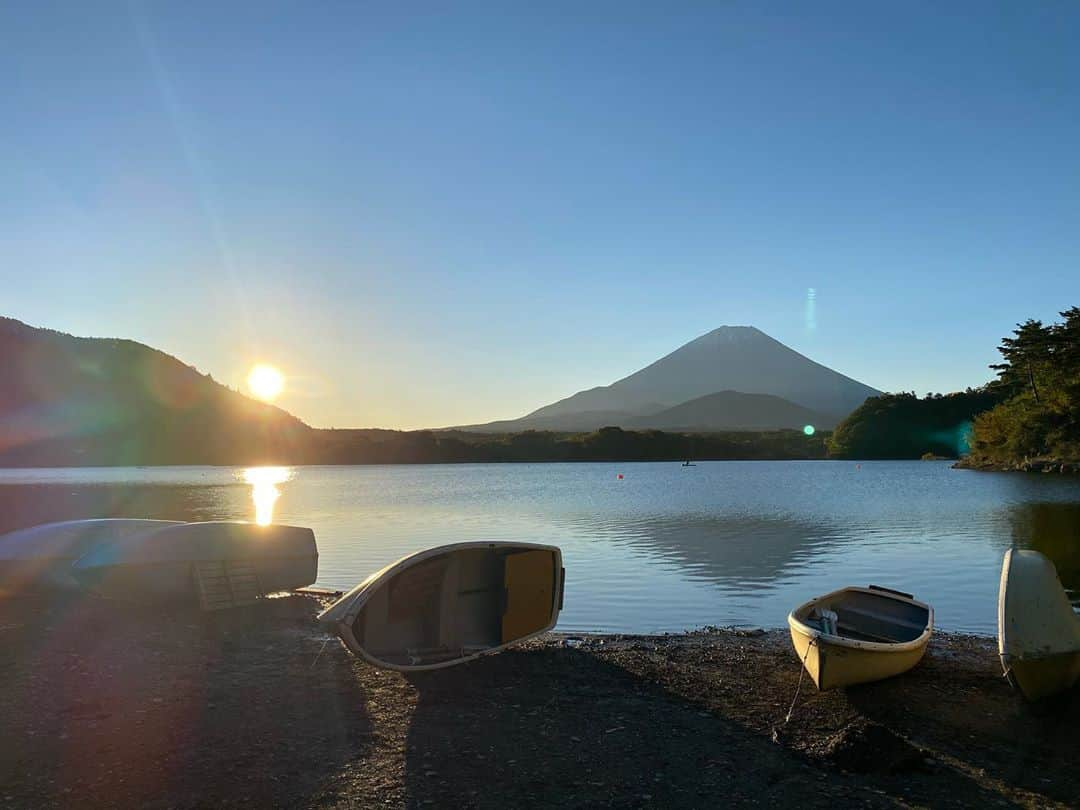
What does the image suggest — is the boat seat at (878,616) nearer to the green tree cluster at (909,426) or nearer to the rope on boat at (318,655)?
the rope on boat at (318,655)

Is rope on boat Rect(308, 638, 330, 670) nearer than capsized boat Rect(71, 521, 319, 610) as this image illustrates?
Yes

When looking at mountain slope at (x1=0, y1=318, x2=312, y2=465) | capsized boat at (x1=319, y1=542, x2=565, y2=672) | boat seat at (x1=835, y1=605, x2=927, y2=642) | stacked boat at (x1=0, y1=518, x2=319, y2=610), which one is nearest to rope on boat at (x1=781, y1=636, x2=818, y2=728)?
boat seat at (x1=835, y1=605, x2=927, y2=642)

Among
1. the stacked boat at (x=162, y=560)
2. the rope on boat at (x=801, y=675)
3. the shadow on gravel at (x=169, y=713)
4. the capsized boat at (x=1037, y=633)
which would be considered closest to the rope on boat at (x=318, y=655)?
the shadow on gravel at (x=169, y=713)

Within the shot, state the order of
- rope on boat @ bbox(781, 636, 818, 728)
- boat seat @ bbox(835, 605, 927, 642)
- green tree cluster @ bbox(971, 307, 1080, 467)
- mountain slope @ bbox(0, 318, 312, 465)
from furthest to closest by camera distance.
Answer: mountain slope @ bbox(0, 318, 312, 465)
green tree cluster @ bbox(971, 307, 1080, 467)
boat seat @ bbox(835, 605, 927, 642)
rope on boat @ bbox(781, 636, 818, 728)

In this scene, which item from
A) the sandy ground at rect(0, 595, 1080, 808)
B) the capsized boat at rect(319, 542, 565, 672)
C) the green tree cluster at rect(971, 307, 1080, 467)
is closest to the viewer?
the sandy ground at rect(0, 595, 1080, 808)

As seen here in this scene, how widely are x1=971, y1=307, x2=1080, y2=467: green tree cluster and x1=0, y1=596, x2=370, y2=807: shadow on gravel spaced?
229 feet

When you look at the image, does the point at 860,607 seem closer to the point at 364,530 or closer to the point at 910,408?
the point at 364,530

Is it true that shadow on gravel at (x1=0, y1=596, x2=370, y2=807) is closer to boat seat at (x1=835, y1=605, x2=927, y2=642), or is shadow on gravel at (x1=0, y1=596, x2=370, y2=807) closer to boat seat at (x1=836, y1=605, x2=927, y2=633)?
boat seat at (x1=835, y1=605, x2=927, y2=642)

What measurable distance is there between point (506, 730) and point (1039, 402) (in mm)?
78064

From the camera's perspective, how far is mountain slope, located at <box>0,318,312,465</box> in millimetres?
130000

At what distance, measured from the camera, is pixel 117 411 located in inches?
5694

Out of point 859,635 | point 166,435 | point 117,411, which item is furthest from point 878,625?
point 117,411

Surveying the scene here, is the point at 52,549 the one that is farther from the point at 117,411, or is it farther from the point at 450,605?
the point at 117,411

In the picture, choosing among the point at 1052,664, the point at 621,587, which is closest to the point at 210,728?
the point at 1052,664
